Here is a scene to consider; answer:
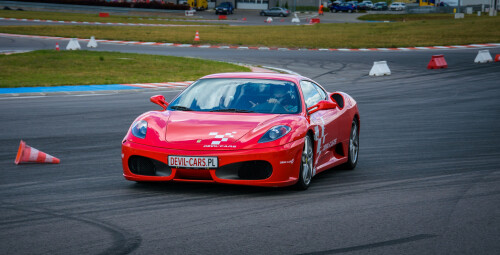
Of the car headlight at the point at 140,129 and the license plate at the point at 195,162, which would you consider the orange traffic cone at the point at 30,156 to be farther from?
the license plate at the point at 195,162

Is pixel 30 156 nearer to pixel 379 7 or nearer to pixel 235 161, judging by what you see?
pixel 235 161

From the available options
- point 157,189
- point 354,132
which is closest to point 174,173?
point 157,189

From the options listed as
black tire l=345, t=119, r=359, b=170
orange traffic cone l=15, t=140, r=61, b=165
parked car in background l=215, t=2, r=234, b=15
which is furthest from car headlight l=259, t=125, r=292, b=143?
parked car in background l=215, t=2, r=234, b=15

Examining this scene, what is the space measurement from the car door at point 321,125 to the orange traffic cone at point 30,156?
3115 millimetres

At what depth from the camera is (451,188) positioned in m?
7.83

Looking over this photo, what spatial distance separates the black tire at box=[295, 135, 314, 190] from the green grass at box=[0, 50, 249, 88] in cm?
1397

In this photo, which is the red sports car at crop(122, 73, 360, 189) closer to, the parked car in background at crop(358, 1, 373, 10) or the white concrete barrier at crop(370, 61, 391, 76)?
the white concrete barrier at crop(370, 61, 391, 76)

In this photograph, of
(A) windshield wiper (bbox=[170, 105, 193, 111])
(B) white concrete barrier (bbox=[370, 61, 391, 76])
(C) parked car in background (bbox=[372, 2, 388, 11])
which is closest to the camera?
(A) windshield wiper (bbox=[170, 105, 193, 111])

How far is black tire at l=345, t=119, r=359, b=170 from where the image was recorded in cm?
931

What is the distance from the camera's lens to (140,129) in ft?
25.3

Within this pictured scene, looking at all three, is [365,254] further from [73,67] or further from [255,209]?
[73,67]

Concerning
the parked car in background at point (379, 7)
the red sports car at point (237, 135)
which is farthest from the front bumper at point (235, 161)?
the parked car in background at point (379, 7)

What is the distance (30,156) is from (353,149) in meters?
3.88

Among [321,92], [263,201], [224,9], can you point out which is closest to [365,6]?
[224,9]
